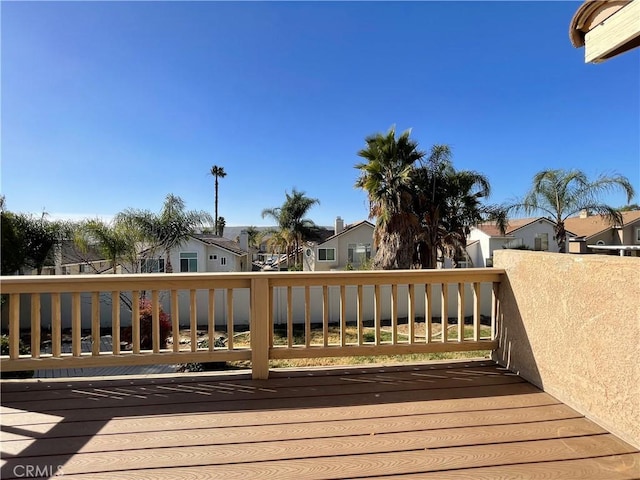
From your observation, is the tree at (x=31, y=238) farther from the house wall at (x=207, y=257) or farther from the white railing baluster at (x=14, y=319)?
the white railing baluster at (x=14, y=319)

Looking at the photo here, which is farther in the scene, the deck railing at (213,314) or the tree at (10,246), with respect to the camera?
the tree at (10,246)

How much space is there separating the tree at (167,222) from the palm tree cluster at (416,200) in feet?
25.4

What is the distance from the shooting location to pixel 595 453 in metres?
1.40

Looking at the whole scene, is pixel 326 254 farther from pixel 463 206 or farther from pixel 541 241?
pixel 541 241

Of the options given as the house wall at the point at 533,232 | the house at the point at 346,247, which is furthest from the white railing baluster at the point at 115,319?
the house wall at the point at 533,232

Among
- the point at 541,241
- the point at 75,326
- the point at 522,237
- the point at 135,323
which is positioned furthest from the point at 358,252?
the point at 75,326

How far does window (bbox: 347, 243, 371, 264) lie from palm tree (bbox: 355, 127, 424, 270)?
888cm

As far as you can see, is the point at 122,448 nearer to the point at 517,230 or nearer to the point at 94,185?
the point at 94,185

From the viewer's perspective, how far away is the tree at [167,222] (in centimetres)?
1241

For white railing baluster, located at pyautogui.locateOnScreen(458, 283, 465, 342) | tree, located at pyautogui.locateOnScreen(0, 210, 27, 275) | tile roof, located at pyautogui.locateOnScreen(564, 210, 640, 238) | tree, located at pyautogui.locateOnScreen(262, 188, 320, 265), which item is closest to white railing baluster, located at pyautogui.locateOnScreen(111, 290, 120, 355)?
white railing baluster, located at pyautogui.locateOnScreen(458, 283, 465, 342)

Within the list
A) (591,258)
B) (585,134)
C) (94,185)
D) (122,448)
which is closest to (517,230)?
(585,134)

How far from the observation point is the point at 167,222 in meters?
13.2

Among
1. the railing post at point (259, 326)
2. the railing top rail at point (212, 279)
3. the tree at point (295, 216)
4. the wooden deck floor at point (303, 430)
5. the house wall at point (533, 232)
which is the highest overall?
the tree at point (295, 216)

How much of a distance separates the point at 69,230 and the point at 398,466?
51.8 feet
